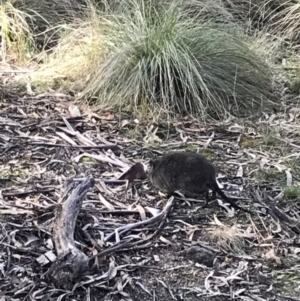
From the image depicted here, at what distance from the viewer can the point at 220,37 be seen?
5988 mm

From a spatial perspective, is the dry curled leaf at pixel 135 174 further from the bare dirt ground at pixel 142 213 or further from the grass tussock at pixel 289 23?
the grass tussock at pixel 289 23

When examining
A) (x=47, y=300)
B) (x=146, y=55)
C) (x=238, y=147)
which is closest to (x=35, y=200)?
(x=47, y=300)

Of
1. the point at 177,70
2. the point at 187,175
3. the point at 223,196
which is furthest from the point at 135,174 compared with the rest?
the point at 177,70

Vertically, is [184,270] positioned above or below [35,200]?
above

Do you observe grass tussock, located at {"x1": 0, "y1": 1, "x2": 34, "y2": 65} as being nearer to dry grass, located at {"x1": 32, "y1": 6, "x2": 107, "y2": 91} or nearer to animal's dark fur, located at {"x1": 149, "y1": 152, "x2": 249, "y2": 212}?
dry grass, located at {"x1": 32, "y1": 6, "x2": 107, "y2": 91}

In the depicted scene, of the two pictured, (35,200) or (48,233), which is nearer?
(48,233)

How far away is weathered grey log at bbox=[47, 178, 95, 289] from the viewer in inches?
124

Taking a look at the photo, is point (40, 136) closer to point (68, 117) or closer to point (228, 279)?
point (68, 117)

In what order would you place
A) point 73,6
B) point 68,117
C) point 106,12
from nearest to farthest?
point 68,117 → point 106,12 → point 73,6

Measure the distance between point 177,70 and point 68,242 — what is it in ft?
8.34

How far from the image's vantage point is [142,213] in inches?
152

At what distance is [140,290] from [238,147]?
198 cm

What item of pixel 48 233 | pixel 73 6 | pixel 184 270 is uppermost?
pixel 184 270

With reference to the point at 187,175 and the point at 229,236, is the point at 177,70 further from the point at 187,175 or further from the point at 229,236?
the point at 229,236
